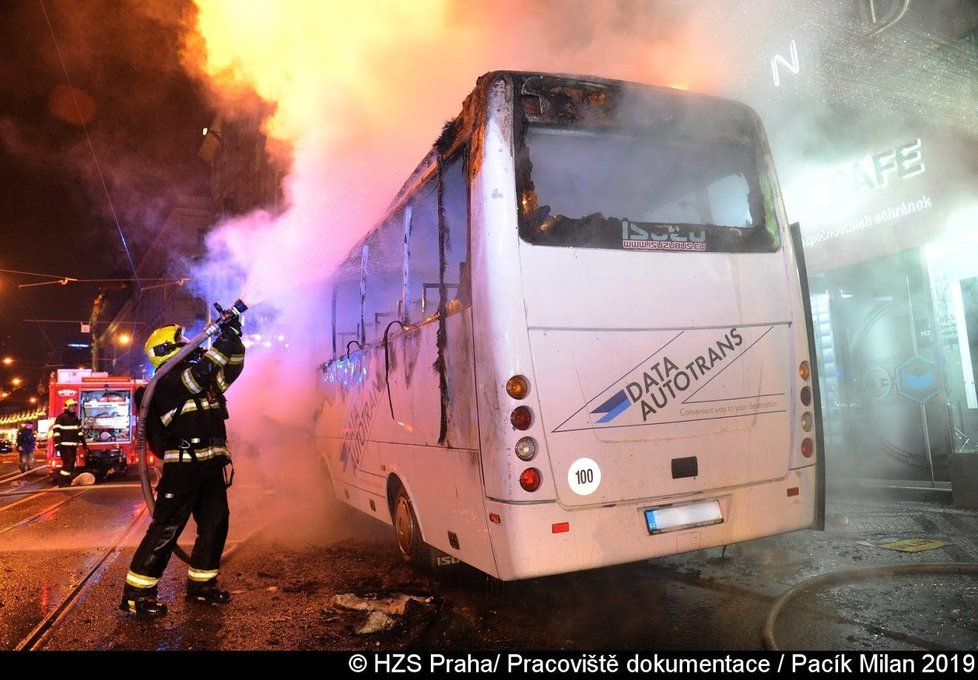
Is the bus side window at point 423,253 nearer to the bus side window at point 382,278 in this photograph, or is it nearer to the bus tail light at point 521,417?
the bus side window at point 382,278

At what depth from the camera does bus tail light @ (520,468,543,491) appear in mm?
3277

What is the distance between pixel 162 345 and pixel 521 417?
301 centimetres

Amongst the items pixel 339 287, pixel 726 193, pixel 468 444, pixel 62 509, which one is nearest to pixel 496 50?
pixel 339 287

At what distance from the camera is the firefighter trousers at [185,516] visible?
13.7ft

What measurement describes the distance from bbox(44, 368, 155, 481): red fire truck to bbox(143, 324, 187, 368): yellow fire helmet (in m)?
12.2

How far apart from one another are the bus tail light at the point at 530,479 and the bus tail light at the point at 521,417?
228 mm

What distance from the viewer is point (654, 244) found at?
3.79 meters

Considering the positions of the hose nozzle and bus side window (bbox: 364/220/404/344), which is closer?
the hose nozzle

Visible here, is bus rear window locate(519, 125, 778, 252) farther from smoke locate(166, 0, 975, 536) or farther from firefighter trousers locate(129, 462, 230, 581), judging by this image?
smoke locate(166, 0, 975, 536)

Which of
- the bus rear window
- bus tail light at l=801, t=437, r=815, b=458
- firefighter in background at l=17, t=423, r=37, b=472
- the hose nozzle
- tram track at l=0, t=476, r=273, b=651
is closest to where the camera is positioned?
the bus rear window

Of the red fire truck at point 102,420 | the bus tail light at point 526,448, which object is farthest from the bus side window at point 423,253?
the red fire truck at point 102,420

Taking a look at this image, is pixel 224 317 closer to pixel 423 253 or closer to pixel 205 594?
pixel 423 253

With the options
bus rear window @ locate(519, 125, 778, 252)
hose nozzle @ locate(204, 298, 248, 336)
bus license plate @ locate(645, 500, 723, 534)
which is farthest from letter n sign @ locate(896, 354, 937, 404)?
hose nozzle @ locate(204, 298, 248, 336)

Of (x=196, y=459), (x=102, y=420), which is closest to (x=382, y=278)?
(x=196, y=459)
